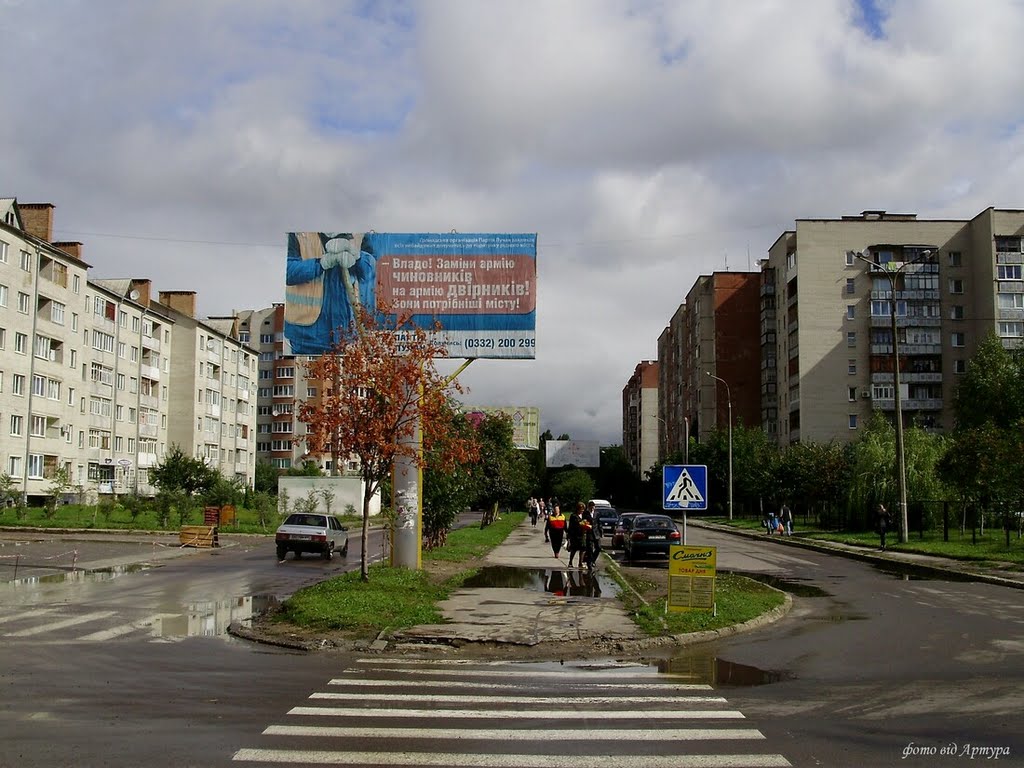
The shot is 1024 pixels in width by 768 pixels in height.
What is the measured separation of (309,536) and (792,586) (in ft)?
52.0

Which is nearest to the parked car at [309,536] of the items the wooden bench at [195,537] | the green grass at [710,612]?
the wooden bench at [195,537]

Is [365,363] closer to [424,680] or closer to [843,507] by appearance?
[424,680]

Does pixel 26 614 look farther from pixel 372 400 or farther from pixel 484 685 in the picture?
pixel 484 685

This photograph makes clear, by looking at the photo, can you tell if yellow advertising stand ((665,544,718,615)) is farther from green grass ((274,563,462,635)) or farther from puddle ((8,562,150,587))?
puddle ((8,562,150,587))

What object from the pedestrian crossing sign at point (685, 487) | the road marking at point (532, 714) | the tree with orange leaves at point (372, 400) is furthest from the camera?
the tree with orange leaves at point (372, 400)

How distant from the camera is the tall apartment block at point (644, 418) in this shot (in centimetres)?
16175

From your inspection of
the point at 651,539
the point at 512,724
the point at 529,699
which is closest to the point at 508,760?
the point at 512,724

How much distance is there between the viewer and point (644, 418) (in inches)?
6476

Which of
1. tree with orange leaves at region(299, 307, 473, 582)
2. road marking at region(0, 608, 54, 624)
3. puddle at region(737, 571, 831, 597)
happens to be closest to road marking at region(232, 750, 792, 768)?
road marking at region(0, 608, 54, 624)

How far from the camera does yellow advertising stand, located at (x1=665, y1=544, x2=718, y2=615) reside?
15328 mm

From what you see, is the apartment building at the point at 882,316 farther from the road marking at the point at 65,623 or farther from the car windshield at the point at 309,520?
the road marking at the point at 65,623

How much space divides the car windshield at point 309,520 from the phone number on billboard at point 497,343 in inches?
480

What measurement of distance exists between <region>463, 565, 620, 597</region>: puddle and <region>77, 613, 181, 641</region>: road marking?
7.09 metres

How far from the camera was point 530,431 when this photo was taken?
109m
